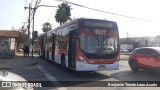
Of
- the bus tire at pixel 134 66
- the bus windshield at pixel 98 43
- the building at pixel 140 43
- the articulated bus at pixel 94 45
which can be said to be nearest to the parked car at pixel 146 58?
the bus tire at pixel 134 66

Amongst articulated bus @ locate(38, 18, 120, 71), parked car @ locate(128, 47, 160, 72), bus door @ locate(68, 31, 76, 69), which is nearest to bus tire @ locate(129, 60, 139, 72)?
parked car @ locate(128, 47, 160, 72)

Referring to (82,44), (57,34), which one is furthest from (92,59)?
(57,34)

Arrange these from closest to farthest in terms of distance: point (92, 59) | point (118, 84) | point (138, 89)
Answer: point (138, 89) → point (118, 84) → point (92, 59)

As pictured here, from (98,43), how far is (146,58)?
3.33 meters

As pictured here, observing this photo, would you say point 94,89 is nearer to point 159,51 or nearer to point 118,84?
point 118,84

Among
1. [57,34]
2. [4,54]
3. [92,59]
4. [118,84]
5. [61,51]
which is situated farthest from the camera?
[4,54]

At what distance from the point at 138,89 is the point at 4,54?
26046mm

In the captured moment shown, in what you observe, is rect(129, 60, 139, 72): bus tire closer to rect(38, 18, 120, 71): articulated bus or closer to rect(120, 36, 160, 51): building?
rect(38, 18, 120, 71): articulated bus

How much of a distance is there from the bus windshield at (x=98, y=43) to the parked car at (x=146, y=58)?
2164 millimetres

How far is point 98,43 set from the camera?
1526 centimetres

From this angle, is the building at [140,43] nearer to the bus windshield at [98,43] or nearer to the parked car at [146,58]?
the parked car at [146,58]

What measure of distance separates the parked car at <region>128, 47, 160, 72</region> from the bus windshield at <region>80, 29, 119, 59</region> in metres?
2.16

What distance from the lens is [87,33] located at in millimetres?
15227

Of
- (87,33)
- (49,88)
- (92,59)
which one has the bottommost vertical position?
(49,88)
